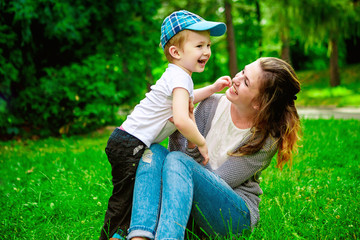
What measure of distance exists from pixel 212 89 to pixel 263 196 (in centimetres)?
114

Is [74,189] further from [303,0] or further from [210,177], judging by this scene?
[303,0]

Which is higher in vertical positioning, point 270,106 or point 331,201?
point 270,106

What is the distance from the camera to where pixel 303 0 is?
40.5 ft

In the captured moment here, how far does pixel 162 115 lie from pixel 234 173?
0.59 meters

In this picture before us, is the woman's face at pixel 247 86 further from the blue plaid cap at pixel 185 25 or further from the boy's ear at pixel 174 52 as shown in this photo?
the boy's ear at pixel 174 52

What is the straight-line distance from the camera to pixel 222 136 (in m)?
2.38

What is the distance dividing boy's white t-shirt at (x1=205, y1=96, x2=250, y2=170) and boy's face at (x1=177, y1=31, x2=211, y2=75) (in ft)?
1.58

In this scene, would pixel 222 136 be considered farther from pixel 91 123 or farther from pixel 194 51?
pixel 91 123

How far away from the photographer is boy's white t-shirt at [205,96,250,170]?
2.32m

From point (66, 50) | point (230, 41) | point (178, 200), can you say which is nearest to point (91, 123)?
point (66, 50)

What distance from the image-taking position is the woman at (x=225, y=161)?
1840 mm

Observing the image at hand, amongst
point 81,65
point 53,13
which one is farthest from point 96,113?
point 53,13

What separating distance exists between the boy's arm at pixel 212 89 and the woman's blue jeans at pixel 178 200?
0.54 meters

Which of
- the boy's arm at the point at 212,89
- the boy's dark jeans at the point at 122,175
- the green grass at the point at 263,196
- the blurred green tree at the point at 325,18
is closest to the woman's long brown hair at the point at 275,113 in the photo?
the boy's arm at the point at 212,89
